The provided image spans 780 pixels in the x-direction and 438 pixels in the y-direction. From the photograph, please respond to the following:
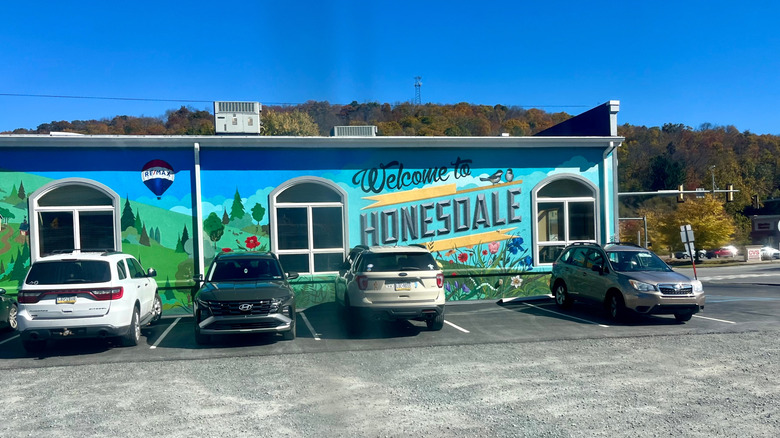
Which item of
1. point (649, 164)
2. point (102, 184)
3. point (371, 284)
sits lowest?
point (371, 284)

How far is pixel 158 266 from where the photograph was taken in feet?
48.8

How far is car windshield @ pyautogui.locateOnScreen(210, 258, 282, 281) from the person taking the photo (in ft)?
37.8

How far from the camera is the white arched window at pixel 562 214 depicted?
56.6 feet

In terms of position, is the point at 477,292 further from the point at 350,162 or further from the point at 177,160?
the point at 177,160

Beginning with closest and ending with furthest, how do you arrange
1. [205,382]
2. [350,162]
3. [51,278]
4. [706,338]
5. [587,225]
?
[205,382], [51,278], [706,338], [350,162], [587,225]

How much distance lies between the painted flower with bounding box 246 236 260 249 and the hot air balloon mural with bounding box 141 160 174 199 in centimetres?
239

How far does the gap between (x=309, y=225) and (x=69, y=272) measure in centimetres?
668

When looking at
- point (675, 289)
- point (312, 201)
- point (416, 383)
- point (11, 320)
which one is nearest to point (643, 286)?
point (675, 289)

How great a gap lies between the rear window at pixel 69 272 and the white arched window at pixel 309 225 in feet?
18.5

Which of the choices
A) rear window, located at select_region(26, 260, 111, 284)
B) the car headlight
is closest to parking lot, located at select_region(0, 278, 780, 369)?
the car headlight

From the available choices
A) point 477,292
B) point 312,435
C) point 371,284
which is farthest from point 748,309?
point 312,435

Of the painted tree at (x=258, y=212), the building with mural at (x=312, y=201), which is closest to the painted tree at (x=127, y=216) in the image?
the building with mural at (x=312, y=201)

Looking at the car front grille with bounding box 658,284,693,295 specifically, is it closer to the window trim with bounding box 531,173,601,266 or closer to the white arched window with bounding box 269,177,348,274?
the window trim with bounding box 531,173,601,266

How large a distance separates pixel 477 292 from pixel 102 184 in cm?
1019
